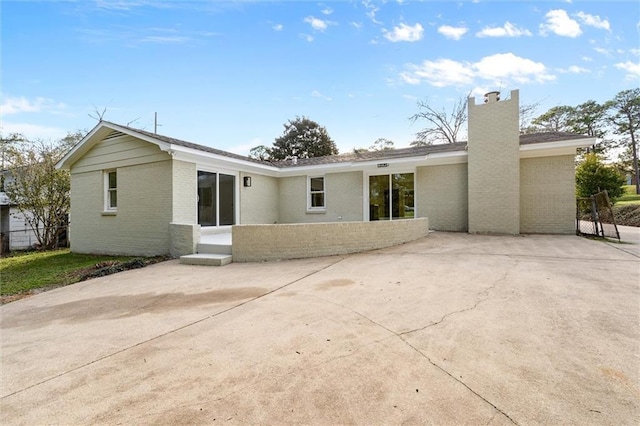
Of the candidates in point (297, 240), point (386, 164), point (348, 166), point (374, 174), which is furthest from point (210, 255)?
point (374, 174)

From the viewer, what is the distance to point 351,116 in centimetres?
2291

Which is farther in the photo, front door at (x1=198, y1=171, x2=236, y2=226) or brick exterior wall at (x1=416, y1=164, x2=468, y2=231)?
brick exterior wall at (x1=416, y1=164, x2=468, y2=231)

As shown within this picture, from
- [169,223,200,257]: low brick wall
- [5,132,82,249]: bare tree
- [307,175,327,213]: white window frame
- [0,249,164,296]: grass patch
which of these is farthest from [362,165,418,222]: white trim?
[5,132,82,249]: bare tree

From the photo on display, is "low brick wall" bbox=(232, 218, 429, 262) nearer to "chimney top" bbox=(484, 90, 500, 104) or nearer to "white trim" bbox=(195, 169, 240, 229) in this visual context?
"white trim" bbox=(195, 169, 240, 229)

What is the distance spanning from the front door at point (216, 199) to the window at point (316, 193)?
383cm

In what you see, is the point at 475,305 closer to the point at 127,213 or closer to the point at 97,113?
the point at 127,213

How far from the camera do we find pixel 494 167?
11.1 metres

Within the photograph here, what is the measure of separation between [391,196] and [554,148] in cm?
593

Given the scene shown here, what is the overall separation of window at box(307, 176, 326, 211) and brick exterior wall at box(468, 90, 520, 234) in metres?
6.42

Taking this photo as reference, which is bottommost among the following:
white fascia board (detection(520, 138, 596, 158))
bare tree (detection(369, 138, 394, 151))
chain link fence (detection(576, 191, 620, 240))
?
chain link fence (detection(576, 191, 620, 240))

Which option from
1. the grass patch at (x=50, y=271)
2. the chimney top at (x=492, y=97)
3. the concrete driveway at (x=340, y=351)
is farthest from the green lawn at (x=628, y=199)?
A: the grass patch at (x=50, y=271)

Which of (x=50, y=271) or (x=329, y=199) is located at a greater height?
(x=329, y=199)

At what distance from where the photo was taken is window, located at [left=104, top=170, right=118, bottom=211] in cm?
1177

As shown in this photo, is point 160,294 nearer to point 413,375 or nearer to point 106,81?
point 413,375
